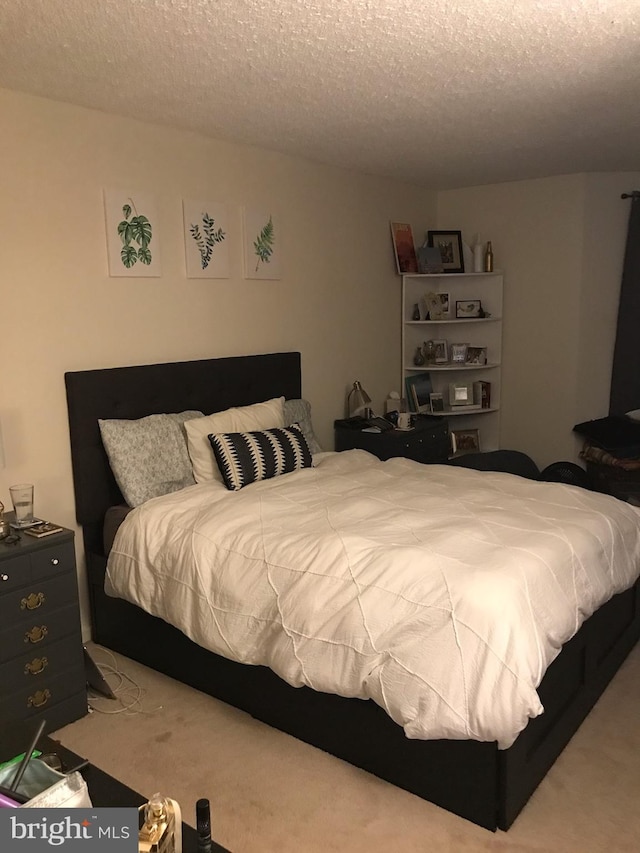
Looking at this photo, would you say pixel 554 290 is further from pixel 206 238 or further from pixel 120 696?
pixel 120 696

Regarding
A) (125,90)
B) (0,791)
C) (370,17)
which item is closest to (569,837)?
(0,791)

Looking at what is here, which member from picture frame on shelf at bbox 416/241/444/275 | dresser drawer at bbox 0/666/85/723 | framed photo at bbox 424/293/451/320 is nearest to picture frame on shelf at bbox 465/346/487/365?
framed photo at bbox 424/293/451/320

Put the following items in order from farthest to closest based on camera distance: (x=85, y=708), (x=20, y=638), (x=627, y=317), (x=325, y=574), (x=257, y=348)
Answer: (x=627, y=317)
(x=257, y=348)
(x=85, y=708)
(x=20, y=638)
(x=325, y=574)

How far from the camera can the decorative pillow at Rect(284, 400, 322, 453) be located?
3.75m

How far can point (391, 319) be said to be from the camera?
487 centimetres

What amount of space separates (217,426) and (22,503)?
0.97 m

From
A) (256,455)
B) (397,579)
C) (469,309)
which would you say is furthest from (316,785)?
(469,309)

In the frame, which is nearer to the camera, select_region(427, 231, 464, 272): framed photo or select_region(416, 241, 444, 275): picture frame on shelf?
select_region(416, 241, 444, 275): picture frame on shelf

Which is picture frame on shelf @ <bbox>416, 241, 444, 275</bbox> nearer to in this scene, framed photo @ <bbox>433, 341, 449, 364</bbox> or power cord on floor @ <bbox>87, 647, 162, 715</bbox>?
framed photo @ <bbox>433, 341, 449, 364</bbox>

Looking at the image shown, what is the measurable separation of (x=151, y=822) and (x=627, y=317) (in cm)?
447

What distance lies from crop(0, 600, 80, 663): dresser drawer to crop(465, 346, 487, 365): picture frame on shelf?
345 centimetres

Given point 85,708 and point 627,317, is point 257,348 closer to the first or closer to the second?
point 85,708

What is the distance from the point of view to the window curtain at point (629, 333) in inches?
185

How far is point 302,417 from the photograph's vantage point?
12.6 feet
